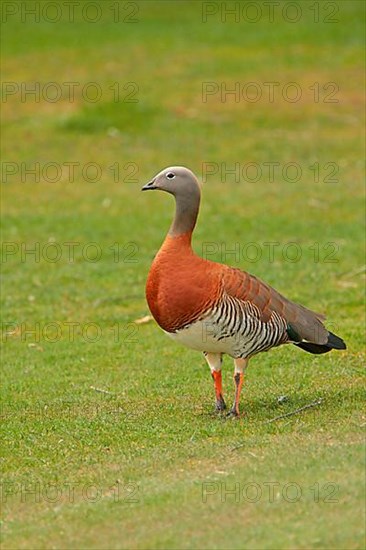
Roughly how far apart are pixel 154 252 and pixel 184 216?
20.8 feet

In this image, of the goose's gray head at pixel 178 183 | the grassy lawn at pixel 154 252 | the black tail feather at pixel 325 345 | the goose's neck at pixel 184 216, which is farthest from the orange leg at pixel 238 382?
the goose's gray head at pixel 178 183

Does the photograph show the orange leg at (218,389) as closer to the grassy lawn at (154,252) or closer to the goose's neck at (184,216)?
the grassy lawn at (154,252)

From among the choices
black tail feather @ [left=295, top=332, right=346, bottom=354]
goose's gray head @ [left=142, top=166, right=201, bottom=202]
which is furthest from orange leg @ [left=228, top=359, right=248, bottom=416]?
goose's gray head @ [left=142, top=166, right=201, bottom=202]

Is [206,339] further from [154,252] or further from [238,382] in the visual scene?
[154,252]

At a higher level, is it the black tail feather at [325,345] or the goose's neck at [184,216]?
the goose's neck at [184,216]

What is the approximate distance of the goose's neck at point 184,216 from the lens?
28.1 ft

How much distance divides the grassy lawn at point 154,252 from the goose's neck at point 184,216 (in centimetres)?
131

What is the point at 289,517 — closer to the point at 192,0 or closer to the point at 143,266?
the point at 143,266

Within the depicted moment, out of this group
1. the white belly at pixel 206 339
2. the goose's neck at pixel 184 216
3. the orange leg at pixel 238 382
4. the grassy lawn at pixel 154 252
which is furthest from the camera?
the orange leg at pixel 238 382

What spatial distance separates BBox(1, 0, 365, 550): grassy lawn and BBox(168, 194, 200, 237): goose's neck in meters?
1.31

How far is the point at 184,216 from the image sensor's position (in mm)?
8602

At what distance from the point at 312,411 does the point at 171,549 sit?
2694mm

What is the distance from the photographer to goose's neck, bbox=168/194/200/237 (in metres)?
8.55

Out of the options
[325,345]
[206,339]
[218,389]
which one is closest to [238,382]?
[218,389]
